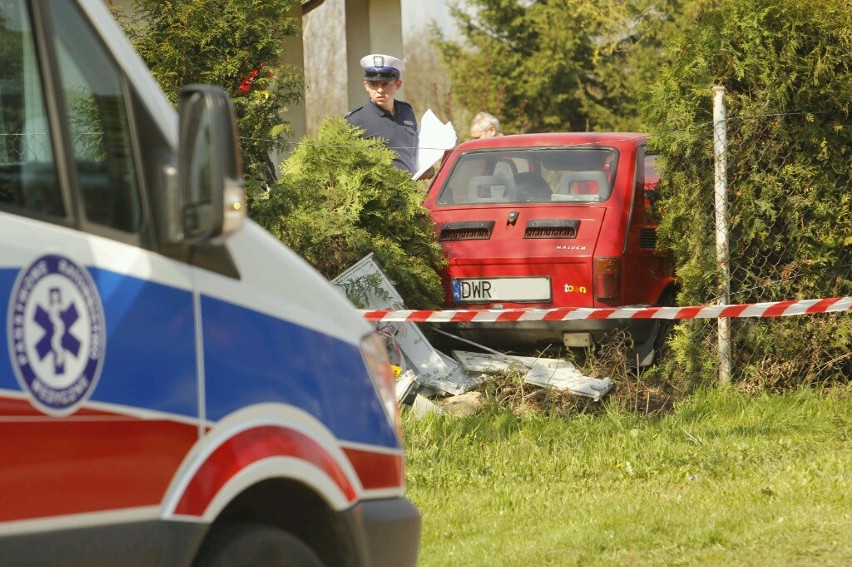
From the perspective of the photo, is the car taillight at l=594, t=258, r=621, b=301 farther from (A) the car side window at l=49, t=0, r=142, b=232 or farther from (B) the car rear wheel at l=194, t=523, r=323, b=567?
(A) the car side window at l=49, t=0, r=142, b=232

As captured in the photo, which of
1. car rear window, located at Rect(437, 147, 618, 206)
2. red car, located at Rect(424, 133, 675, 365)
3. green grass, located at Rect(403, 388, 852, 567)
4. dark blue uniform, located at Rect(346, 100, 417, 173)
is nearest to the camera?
green grass, located at Rect(403, 388, 852, 567)

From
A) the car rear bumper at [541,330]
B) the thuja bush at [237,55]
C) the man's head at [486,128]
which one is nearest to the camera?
the thuja bush at [237,55]

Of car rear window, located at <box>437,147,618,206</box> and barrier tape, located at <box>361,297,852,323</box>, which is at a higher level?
car rear window, located at <box>437,147,618,206</box>

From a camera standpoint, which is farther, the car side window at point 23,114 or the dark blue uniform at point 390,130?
the dark blue uniform at point 390,130

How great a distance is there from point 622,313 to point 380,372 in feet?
18.1

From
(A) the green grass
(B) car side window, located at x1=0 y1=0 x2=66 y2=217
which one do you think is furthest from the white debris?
(B) car side window, located at x1=0 y1=0 x2=66 y2=217

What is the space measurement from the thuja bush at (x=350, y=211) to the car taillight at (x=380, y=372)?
17.7 ft

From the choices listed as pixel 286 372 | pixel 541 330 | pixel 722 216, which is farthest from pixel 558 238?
pixel 286 372

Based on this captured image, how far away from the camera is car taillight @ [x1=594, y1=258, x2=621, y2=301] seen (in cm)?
981

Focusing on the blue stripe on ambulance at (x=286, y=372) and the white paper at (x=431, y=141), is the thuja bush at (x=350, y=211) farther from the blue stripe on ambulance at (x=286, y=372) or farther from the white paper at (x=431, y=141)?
the blue stripe on ambulance at (x=286, y=372)

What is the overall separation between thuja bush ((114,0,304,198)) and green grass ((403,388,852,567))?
230 cm

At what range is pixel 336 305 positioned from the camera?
12.3 ft

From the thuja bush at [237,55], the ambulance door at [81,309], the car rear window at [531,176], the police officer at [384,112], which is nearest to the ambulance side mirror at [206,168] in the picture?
the ambulance door at [81,309]

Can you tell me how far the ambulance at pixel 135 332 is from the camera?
113 inches
